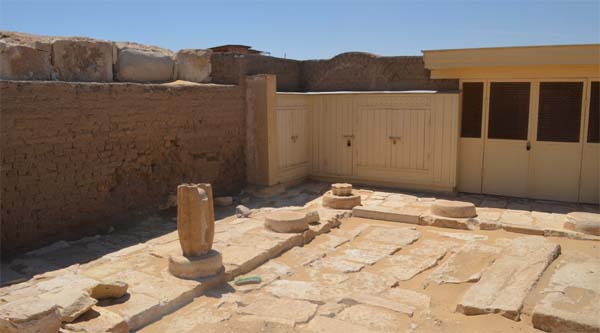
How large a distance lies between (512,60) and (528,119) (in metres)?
1.22

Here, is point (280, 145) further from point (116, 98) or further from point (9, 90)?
point (9, 90)

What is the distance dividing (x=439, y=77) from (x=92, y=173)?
6.81 meters

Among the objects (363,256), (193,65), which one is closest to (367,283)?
(363,256)

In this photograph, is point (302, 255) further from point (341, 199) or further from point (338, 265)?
point (341, 199)

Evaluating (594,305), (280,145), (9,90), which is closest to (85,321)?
(9,90)

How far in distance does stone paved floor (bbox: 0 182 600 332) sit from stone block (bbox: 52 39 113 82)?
2575mm

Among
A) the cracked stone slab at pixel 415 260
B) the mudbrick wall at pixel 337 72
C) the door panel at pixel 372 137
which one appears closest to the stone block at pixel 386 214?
the cracked stone slab at pixel 415 260

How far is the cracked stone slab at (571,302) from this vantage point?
4.52 metres

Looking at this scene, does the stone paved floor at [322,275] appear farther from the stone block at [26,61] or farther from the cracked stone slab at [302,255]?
the stone block at [26,61]

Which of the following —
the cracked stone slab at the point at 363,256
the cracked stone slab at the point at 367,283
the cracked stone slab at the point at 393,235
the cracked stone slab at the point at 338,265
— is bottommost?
the cracked stone slab at the point at 367,283

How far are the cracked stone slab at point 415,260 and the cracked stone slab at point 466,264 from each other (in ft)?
0.61

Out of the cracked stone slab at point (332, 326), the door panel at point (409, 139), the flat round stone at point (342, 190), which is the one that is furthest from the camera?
the door panel at point (409, 139)

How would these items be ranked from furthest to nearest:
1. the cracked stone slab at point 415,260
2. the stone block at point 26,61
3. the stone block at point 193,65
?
1. the stone block at point 193,65
2. the stone block at point 26,61
3. the cracked stone slab at point 415,260

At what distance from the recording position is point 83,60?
830 centimetres
